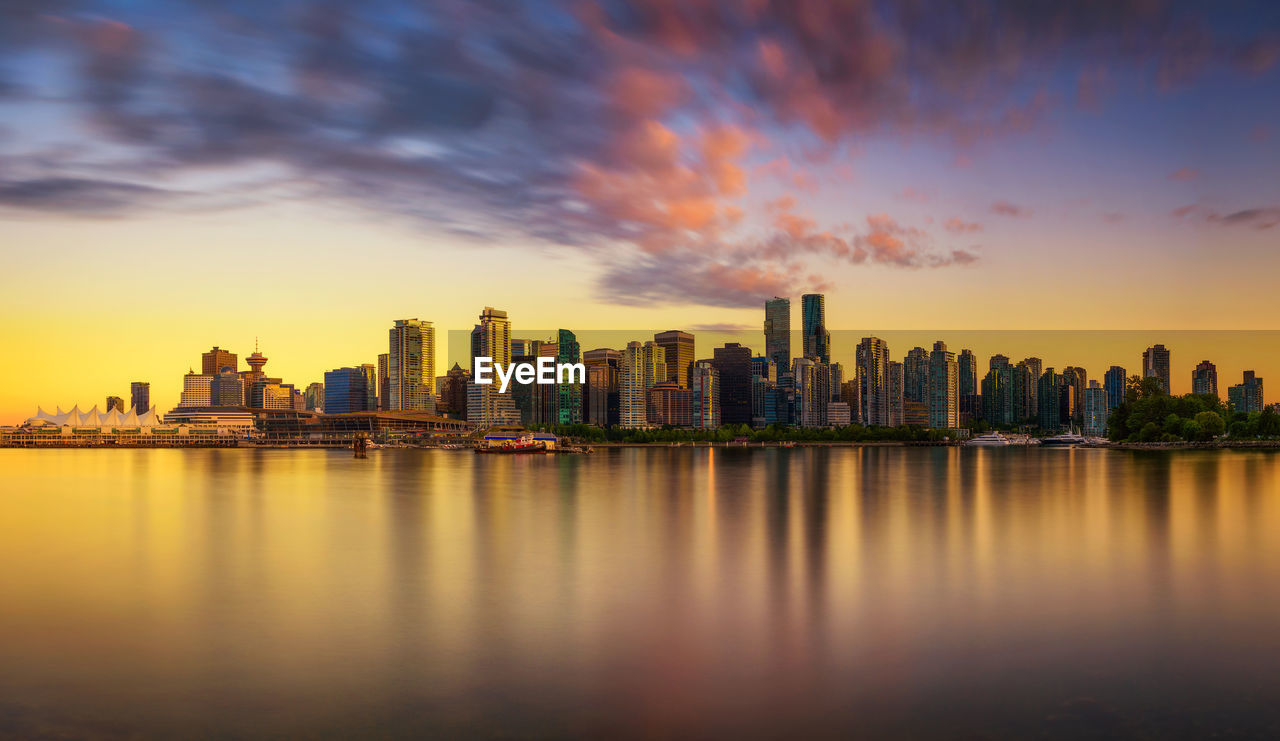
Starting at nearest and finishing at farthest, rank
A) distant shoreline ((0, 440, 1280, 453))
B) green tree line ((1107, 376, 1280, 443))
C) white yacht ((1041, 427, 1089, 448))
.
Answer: green tree line ((1107, 376, 1280, 443)) → distant shoreline ((0, 440, 1280, 453)) → white yacht ((1041, 427, 1089, 448))

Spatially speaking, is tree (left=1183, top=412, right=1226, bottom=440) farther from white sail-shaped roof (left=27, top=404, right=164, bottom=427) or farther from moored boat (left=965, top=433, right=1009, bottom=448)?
white sail-shaped roof (left=27, top=404, right=164, bottom=427)

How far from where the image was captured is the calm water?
1177 cm

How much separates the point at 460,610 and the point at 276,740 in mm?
7582

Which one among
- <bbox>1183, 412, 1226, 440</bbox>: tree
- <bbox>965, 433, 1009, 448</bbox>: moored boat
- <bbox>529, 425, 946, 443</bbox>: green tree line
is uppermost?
<bbox>1183, 412, 1226, 440</bbox>: tree

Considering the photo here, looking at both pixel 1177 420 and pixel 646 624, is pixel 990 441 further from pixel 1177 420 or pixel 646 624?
pixel 646 624

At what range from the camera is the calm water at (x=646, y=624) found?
11.8 m

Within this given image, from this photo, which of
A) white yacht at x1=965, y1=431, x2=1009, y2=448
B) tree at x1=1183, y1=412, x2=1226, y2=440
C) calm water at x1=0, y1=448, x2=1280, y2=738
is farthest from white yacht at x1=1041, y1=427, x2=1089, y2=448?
calm water at x1=0, y1=448, x2=1280, y2=738

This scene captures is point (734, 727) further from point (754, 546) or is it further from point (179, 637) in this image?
point (754, 546)

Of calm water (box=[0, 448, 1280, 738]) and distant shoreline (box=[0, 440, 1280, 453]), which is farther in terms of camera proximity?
distant shoreline (box=[0, 440, 1280, 453])

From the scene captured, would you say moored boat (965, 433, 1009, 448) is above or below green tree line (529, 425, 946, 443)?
below

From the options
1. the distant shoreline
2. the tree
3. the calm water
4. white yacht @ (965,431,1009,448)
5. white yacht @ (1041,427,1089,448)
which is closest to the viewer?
the calm water

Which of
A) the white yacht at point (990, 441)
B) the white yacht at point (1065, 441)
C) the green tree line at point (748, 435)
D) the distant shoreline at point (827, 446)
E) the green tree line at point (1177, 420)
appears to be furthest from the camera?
the white yacht at point (990, 441)

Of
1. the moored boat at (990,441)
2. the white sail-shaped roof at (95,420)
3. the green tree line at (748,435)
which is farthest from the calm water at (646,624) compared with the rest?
the white sail-shaped roof at (95,420)

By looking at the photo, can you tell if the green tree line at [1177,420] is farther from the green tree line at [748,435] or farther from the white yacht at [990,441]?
the green tree line at [748,435]
